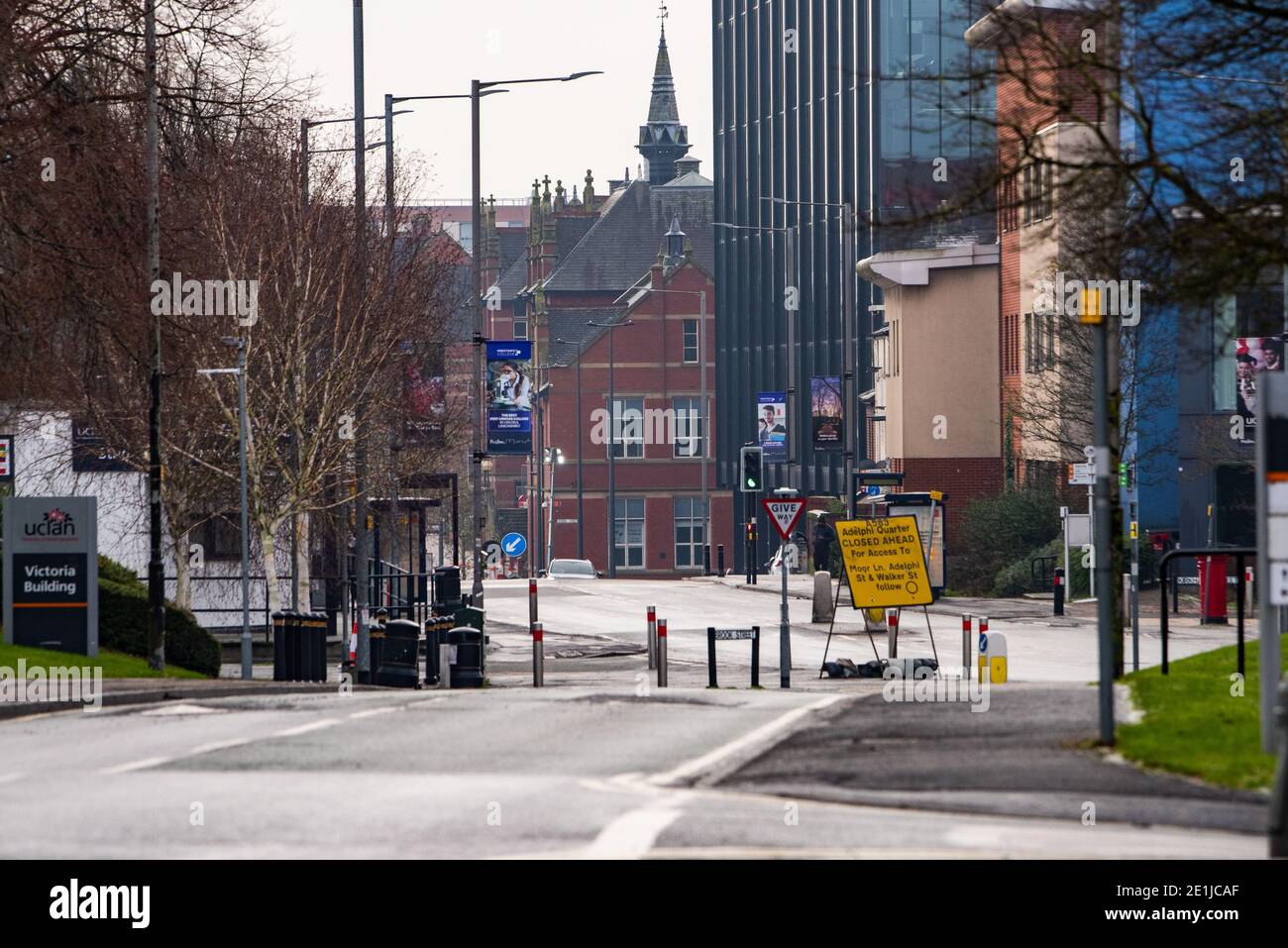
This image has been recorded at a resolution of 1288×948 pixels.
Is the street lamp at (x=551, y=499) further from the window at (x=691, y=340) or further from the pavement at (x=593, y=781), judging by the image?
the pavement at (x=593, y=781)

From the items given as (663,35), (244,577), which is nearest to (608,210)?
(663,35)

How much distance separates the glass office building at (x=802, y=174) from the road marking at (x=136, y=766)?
5259cm

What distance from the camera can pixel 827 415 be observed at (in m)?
63.9

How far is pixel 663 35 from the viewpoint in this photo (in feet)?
472

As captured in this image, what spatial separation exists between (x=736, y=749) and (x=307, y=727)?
367cm

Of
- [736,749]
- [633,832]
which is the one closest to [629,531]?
[736,749]

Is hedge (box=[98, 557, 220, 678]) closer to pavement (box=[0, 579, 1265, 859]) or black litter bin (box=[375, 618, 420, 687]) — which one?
black litter bin (box=[375, 618, 420, 687])

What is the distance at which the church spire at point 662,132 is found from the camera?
461 feet

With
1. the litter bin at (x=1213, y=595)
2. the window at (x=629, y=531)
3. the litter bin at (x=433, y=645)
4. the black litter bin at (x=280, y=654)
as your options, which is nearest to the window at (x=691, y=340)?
the window at (x=629, y=531)

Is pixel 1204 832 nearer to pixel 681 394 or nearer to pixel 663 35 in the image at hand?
pixel 681 394

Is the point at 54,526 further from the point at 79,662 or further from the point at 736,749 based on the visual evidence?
the point at 736,749

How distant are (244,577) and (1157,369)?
22.1 metres

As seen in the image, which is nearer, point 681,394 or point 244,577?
point 244,577
